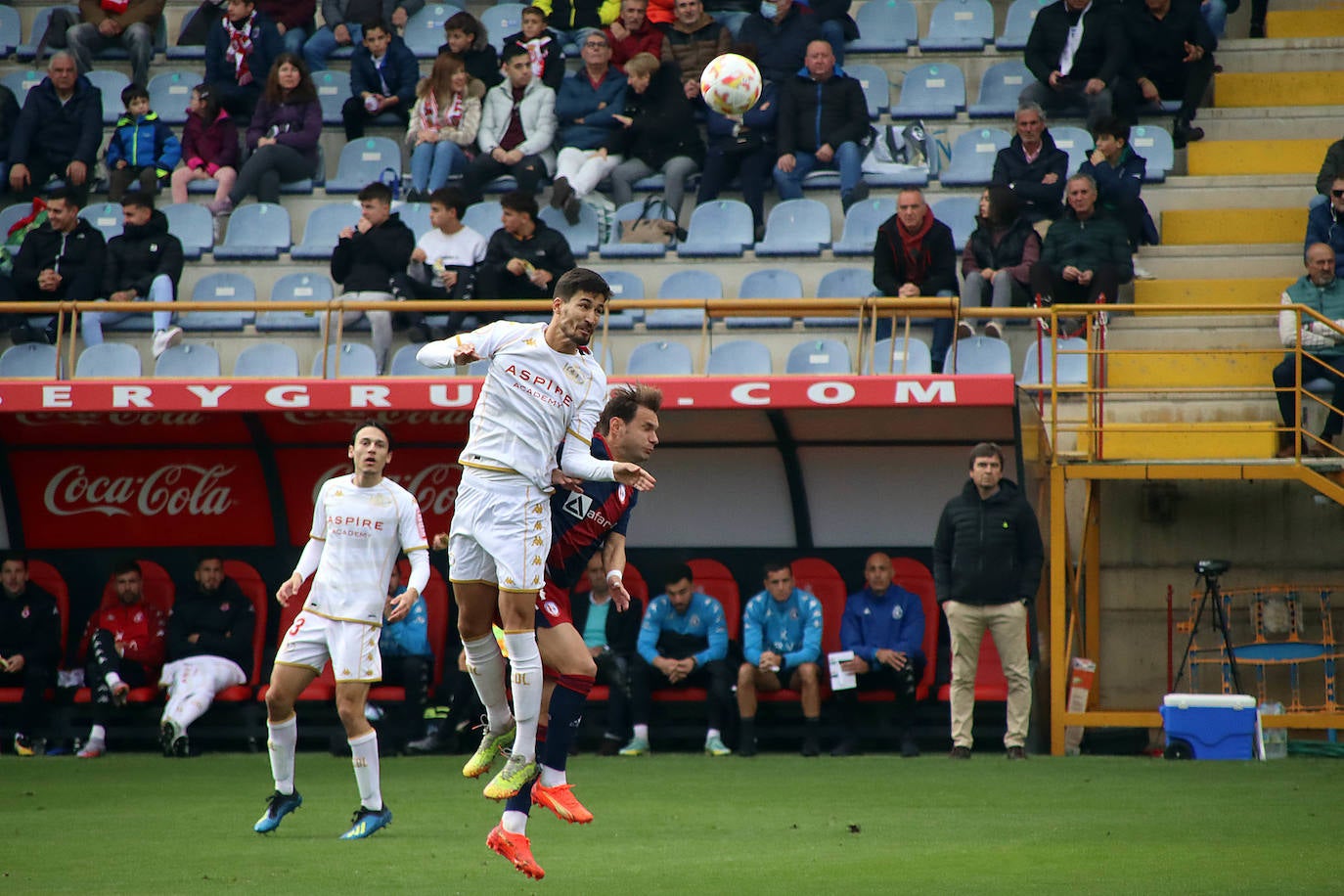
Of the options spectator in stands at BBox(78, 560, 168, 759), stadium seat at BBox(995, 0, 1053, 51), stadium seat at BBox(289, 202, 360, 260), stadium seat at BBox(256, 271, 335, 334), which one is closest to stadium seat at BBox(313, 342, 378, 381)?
stadium seat at BBox(256, 271, 335, 334)

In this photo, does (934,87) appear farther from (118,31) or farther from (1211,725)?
(118,31)

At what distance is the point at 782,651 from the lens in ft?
40.9

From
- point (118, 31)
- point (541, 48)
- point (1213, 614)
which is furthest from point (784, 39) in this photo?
point (118, 31)

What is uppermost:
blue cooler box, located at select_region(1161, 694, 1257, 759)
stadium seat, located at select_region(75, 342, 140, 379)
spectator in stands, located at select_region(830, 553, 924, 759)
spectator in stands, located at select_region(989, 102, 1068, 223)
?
spectator in stands, located at select_region(989, 102, 1068, 223)

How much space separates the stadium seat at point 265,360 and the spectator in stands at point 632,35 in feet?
13.9

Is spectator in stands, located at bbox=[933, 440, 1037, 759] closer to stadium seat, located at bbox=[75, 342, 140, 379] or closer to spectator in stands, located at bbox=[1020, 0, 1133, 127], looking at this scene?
spectator in stands, located at bbox=[1020, 0, 1133, 127]

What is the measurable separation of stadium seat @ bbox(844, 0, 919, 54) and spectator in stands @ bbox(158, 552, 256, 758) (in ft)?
26.4

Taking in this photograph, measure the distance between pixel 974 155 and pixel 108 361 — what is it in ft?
25.1

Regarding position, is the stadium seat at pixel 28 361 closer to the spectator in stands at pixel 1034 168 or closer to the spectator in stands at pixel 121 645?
the spectator in stands at pixel 121 645

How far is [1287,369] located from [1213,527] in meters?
1.41

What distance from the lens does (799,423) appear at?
1267cm

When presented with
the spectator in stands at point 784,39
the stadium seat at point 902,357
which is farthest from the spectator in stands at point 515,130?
the stadium seat at point 902,357

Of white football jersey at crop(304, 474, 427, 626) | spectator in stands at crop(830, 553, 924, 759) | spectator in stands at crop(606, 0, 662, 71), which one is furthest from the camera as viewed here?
spectator in stands at crop(606, 0, 662, 71)

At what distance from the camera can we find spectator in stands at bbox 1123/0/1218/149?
1495 centimetres
